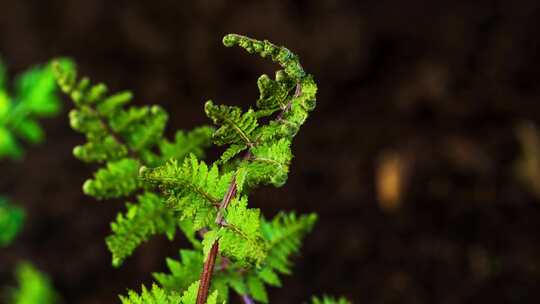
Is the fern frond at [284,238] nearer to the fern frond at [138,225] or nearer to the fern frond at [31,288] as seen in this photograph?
the fern frond at [138,225]

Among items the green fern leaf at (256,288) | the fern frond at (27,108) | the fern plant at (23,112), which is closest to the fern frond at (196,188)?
the green fern leaf at (256,288)

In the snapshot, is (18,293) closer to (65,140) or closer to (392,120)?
(65,140)

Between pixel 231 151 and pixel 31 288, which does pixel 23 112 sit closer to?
pixel 231 151

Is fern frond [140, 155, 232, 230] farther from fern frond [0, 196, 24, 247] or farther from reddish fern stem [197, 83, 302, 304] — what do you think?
fern frond [0, 196, 24, 247]

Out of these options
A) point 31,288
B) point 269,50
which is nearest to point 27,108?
point 269,50

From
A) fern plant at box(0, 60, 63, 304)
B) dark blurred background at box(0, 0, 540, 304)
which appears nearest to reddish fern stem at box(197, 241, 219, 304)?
fern plant at box(0, 60, 63, 304)

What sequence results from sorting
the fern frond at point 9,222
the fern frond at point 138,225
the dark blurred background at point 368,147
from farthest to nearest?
the dark blurred background at point 368,147, the fern frond at point 9,222, the fern frond at point 138,225

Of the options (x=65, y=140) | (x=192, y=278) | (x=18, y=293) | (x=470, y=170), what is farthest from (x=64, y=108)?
(x=192, y=278)
